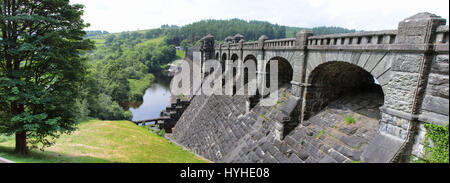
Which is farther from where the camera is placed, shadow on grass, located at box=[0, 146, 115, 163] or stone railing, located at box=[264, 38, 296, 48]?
stone railing, located at box=[264, 38, 296, 48]

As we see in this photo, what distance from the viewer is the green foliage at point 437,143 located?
6.19 metres

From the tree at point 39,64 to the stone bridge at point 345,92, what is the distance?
32.8 ft

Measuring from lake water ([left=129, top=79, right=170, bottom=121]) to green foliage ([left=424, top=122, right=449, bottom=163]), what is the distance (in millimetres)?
43578

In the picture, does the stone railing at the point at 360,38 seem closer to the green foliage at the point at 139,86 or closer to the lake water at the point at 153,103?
the lake water at the point at 153,103

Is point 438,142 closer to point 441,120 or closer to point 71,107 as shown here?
point 441,120

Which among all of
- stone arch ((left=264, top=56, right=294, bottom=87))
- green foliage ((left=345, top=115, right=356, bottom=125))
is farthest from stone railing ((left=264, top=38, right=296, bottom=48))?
green foliage ((left=345, top=115, right=356, bottom=125))

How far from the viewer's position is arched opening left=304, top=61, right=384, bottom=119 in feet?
35.7

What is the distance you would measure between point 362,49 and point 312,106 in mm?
4239

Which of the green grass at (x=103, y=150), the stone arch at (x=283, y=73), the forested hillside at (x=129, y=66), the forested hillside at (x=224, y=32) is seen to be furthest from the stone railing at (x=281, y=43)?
the forested hillside at (x=224, y=32)

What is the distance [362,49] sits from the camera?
8344 millimetres

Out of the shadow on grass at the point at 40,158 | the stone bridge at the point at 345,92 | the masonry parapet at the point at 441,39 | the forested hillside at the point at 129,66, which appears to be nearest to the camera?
the masonry parapet at the point at 441,39

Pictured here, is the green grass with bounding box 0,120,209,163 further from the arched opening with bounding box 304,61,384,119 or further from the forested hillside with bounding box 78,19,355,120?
the arched opening with bounding box 304,61,384,119
